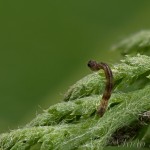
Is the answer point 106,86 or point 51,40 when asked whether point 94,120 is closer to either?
point 106,86

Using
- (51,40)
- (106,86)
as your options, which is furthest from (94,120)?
(51,40)

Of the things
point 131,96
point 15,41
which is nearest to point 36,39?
point 15,41

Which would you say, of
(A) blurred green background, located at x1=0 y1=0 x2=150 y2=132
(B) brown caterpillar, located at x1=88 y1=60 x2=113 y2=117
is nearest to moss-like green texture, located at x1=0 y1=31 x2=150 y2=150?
(B) brown caterpillar, located at x1=88 y1=60 x2=113 y2=117

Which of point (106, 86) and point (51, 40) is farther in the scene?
point (51, 40)

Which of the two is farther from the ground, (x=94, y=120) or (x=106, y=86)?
(x=106, y=86)

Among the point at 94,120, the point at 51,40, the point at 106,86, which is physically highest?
the point at 51,40

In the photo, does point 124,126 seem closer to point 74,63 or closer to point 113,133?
point 113,133
